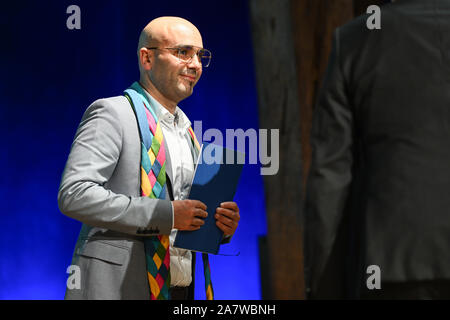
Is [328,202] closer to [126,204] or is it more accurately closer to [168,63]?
[126,204]

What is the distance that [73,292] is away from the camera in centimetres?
179

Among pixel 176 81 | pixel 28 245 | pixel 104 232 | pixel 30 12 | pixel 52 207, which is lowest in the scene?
pixel 28 245

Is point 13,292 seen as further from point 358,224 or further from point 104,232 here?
point 358,224

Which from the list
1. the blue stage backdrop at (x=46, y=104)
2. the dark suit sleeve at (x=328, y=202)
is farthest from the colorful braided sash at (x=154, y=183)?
the blue stage backdrop at (x=46, y=104)

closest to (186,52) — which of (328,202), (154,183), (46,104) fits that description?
(154,183)

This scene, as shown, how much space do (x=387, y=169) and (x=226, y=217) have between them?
80 cm

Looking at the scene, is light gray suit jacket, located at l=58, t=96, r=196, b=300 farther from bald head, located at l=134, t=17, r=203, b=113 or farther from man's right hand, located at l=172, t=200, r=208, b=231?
bald head, located at l=134, t=17, r=203, b=113

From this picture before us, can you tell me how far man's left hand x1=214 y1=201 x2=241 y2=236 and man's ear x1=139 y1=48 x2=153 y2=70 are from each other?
0.59 metres

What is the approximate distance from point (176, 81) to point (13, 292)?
2.38 metres

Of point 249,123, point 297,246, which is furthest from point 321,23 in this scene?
point 297,246

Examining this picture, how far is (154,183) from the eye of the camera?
186 cm

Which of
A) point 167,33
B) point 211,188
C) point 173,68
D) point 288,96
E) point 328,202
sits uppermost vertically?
point 167,33

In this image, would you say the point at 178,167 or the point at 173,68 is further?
the point at 173,68

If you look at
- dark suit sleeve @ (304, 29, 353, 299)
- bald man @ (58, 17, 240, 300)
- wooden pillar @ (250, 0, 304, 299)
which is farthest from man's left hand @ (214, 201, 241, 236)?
wooden pillar @ (250, 0, 304, 299)
